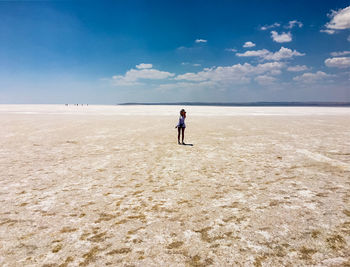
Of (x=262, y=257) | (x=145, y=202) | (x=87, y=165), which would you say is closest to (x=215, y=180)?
(x=145, y=202)

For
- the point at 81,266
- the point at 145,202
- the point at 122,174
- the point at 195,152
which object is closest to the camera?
the point at 81,266

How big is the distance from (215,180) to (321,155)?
687 cm

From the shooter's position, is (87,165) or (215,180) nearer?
(215,180)

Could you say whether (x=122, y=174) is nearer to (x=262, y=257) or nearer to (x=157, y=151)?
(x=157, y=151)

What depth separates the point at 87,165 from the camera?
9.38 metres

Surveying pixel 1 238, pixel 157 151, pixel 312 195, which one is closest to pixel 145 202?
pixel 1 238

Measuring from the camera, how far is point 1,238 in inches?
164

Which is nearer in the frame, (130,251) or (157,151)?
(130,251)

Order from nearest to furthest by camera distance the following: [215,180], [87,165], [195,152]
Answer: [215,180] < [87,165] < [195,152]

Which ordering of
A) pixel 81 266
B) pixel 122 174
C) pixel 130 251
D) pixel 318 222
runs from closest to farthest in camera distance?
pixel 81 266 < pixel 130 251 < pixel 318 222 < pixel 122 174

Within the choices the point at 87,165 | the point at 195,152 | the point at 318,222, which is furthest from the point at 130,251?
the point at 195,152

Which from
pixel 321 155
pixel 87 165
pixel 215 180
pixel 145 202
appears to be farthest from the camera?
pixel 321 155

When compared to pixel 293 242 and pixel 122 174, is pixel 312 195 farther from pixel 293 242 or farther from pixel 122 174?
pixel 122 174

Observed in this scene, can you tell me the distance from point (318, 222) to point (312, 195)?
1.61m
